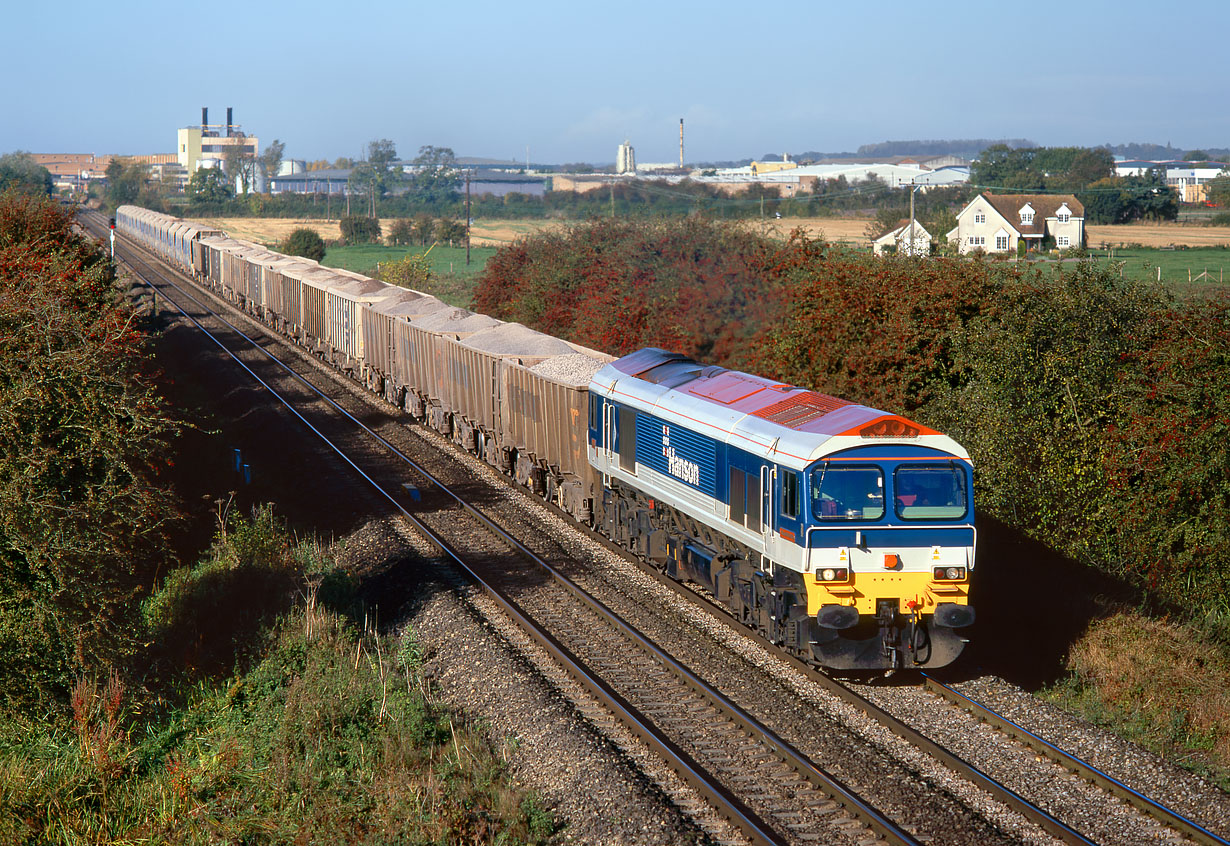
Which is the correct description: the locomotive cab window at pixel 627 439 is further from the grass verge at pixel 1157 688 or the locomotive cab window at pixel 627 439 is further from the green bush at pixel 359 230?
the green bush at pixel 359 230

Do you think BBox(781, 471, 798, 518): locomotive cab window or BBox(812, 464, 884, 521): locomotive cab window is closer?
BBox(812, 464, 884, 521): locomotive cab window

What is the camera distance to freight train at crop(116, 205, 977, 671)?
1278cm

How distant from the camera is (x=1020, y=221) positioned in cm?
6875

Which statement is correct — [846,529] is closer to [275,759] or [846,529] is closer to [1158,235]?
[275,759]

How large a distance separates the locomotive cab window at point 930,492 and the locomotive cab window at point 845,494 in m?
0.26

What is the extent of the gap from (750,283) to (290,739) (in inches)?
1192

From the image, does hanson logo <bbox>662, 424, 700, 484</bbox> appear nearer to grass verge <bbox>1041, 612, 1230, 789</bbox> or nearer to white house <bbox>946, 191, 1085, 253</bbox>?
grass verge <bbox>1041, 612, 1230, 789</bbox>

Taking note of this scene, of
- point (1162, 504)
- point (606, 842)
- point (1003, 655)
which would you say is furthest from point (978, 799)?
point (1162, 504)

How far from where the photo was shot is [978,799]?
34.3 ft

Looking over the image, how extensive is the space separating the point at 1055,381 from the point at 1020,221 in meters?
52.2

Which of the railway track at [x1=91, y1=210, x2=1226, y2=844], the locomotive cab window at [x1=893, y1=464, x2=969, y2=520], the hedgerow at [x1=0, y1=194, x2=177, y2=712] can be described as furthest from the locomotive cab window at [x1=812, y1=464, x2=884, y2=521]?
the hedgerow at [x1=0, y1=194, x2=177, y2=712]

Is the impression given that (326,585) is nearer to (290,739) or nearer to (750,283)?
(290,739)

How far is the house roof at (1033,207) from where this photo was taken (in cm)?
6844

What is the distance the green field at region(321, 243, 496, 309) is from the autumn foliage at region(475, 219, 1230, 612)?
3825 centimetres
